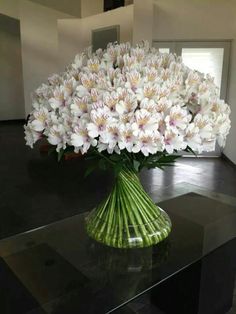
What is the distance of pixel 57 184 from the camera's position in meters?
4.50

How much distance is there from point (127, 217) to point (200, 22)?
17.7ft

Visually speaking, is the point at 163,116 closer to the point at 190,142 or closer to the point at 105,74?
the point at 190,142

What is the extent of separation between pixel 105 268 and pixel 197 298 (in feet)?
2.32

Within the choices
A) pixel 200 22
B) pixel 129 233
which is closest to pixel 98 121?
pixel 129 233

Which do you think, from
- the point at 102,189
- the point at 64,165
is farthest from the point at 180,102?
the point at 64,165

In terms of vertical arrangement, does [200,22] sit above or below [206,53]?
above

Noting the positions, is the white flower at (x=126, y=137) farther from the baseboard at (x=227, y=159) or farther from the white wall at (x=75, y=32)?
the white wall at (x=75, y=32)

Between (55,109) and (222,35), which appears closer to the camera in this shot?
(55,109)

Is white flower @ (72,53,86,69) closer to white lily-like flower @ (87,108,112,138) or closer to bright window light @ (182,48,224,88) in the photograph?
white lily-like flower @ (87,108,112,138)

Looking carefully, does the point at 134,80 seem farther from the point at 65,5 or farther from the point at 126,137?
the point at 65,5

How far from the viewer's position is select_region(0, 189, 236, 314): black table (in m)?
1.09

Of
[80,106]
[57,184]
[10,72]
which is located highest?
[10,72]

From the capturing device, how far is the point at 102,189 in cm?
425

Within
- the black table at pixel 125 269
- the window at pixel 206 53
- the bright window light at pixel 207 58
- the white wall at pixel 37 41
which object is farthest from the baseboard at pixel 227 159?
the white wall at pixel 37 41
